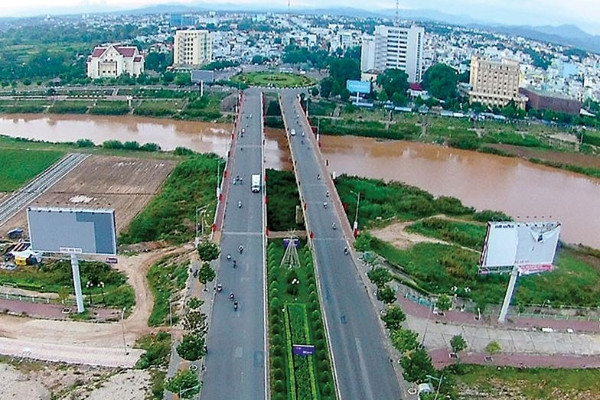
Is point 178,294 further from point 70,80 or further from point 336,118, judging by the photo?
point 70,80

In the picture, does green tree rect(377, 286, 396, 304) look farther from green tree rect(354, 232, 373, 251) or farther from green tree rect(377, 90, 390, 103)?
green tree rect(377, 90, 390, 103)

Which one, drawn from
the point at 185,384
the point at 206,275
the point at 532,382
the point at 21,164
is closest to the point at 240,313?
the point at 206,275

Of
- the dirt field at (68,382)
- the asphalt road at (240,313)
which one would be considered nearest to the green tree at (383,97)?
the asphalt road at (240,313)

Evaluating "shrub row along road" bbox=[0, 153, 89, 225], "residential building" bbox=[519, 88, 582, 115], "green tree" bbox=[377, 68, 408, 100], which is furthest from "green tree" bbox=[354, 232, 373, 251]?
"residential building" bbox=[519, 88, 582, 115]

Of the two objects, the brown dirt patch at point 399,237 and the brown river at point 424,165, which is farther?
the brown river at point 424,165

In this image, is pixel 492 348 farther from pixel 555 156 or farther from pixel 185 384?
pixel 555 156

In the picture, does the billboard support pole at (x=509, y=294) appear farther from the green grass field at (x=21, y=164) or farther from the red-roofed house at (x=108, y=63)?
the red-roofed house at (x=108, y=63)

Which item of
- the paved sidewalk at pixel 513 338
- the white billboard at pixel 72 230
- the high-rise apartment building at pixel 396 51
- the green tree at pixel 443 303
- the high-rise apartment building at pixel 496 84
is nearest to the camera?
the paved sidewalk at pixel 513 338
